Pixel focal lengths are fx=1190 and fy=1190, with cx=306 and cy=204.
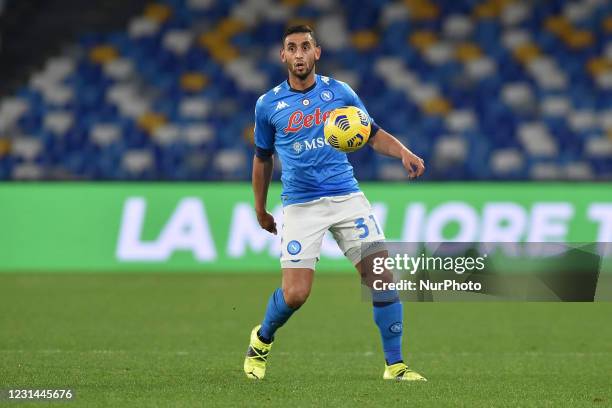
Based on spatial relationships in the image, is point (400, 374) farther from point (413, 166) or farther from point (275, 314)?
point (413, 166)

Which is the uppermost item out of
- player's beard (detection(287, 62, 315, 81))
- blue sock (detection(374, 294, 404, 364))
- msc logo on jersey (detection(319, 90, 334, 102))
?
player's beard (detection(287, 62, 315, 81))

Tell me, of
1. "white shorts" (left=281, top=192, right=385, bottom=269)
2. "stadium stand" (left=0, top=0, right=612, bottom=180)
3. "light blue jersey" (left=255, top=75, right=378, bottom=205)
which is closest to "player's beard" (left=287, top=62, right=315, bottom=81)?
"light blue jersey" (left=255, top=75, right=378, bottom=205)

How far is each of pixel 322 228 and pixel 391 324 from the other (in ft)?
2.34

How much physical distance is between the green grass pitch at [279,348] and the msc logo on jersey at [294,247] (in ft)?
2.58

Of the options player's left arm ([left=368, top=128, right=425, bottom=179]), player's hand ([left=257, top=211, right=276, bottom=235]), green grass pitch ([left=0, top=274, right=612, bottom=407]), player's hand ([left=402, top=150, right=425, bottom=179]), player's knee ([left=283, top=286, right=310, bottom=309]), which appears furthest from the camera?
player's hand ([left=257, top=211, right=276, bottom=235])

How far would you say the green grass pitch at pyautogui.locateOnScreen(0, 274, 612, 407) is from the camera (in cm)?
664

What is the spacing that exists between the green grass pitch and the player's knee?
0.49m

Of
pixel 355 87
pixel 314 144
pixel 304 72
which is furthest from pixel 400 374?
pixel 355 87

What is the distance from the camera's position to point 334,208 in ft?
23.6

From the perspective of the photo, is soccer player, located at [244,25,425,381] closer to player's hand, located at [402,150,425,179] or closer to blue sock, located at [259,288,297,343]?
blue sock, located at [259,288,297,343]

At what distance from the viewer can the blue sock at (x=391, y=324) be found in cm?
718

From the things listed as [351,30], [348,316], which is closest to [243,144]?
[351,30]

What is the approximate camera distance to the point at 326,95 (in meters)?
7.22

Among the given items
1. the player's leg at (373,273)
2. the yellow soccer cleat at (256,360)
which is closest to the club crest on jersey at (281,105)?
the player's leg at (373,273)
